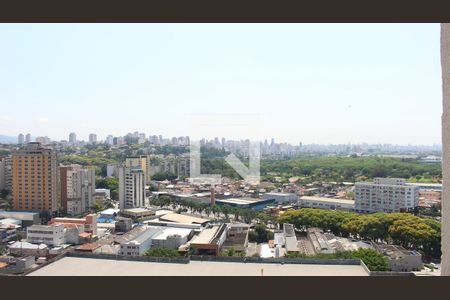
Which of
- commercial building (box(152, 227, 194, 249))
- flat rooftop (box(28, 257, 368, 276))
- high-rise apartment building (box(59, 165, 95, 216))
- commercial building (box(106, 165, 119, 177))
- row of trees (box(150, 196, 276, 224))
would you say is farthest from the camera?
commercial building (box(106, 165, 119, 177))

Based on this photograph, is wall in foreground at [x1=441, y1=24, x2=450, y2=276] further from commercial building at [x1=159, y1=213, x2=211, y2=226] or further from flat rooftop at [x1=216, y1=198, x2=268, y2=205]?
flat rooftop at [x1=216, y1=198, x2=268, y2=205]

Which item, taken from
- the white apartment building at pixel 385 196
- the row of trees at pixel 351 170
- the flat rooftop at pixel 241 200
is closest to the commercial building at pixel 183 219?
the flat rooftop at pixel 241 200

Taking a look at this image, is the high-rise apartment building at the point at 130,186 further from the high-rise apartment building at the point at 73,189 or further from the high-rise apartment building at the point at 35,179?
the high-rise apartment building at the point at 35,179

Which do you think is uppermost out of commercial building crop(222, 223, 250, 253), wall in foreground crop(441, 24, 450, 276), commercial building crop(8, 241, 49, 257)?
wall in foreground crop(441, 24, 450, 276)

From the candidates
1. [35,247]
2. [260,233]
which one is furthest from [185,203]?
[35,247]

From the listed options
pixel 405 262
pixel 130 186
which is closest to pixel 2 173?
pixel 130 186

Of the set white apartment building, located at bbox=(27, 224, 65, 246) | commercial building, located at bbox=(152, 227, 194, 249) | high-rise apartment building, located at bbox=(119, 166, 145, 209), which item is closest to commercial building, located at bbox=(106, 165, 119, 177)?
high-rise apartment building, located at bbox=(119, 166, 145, 209)

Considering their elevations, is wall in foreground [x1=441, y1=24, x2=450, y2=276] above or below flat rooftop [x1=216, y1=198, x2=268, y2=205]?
above
